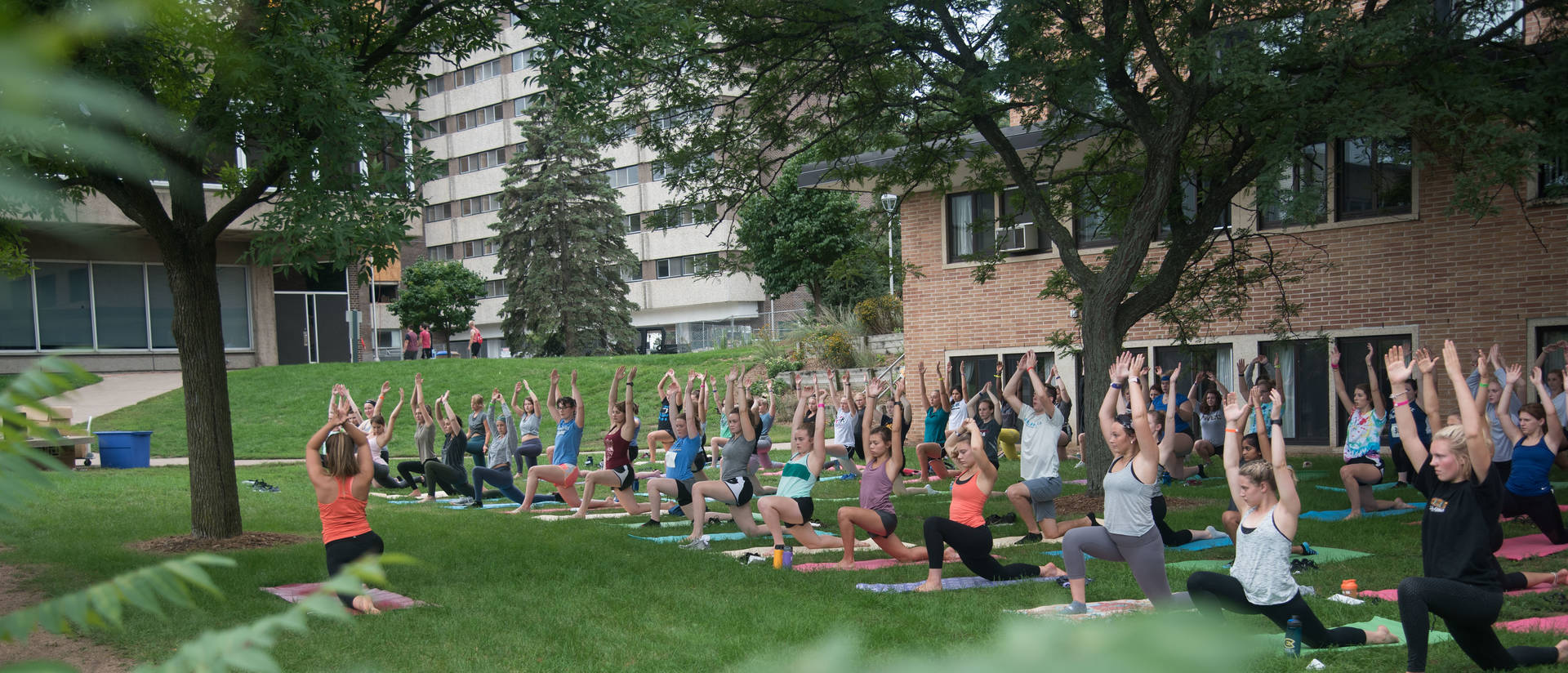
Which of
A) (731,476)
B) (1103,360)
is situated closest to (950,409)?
(1103,360)

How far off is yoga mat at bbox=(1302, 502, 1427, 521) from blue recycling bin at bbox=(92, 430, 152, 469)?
73.2 feet

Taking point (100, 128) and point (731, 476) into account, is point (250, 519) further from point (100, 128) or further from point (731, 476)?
point (100, 128)

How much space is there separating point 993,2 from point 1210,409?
8317 millimetres

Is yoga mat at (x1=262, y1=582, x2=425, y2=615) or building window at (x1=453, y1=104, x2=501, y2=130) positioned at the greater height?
building window at (x1=453, y1=104, x2=501, y2=130)

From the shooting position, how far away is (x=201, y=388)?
12.3 meters

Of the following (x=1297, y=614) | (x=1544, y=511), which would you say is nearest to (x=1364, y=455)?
(x=1544, y=511)

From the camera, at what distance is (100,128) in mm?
936

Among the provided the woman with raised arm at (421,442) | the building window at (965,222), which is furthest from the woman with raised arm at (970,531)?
the building window at (965,222)

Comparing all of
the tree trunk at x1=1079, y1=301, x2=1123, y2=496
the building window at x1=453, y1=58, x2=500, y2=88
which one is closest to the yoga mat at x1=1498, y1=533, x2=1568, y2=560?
the tree trunk at x1=1079, y1=301, x2=1123, y2=496

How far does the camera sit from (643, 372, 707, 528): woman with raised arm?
14867mm

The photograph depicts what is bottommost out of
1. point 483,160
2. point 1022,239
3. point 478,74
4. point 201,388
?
point 201,388

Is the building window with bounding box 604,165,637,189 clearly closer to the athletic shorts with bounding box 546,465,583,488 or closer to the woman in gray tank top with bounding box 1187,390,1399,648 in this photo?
the athletic shorts with bounding box 546,465,583,488

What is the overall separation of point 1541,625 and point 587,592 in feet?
25.2

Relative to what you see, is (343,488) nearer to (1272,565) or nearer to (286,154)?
(286,154)
